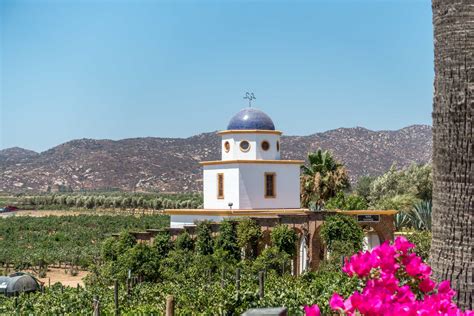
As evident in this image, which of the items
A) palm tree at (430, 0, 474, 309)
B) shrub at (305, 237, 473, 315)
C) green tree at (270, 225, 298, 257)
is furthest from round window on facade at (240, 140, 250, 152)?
shrub at (305, 237, 473, 315)

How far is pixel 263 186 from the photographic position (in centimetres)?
2538

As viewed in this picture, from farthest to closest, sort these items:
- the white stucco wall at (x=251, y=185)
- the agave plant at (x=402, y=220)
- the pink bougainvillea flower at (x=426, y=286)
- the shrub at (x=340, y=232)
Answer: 1. the agave plant at (x=402, y=220)
2. the white stucco wall at (x=251, y=185)
3. the shrub at (x=340, y=232)
4. the pink bougainvillea flower at (x=426, y=286)

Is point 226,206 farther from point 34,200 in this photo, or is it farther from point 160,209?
point 34,200

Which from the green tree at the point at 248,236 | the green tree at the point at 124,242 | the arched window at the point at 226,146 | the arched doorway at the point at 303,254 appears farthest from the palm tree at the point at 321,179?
the green tree at the point at 124,242

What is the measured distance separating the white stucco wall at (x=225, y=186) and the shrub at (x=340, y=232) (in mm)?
4158

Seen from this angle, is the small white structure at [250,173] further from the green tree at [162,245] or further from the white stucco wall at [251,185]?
the green tree at [162,245]

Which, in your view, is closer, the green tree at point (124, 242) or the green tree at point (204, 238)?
the green tree at point (204, 238)

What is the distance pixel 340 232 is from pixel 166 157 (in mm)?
100420

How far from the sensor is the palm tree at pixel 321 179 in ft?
106

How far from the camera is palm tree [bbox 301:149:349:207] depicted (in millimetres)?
32281

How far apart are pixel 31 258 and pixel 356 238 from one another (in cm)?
2362

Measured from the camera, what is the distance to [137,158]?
120812 millimetres

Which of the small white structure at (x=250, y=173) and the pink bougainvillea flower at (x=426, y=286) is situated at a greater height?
the small white structure at (x=250, y=173)

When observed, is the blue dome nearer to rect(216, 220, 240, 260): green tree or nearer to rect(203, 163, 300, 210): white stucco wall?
rect(203, 163, 300, 210): white stucco wall
